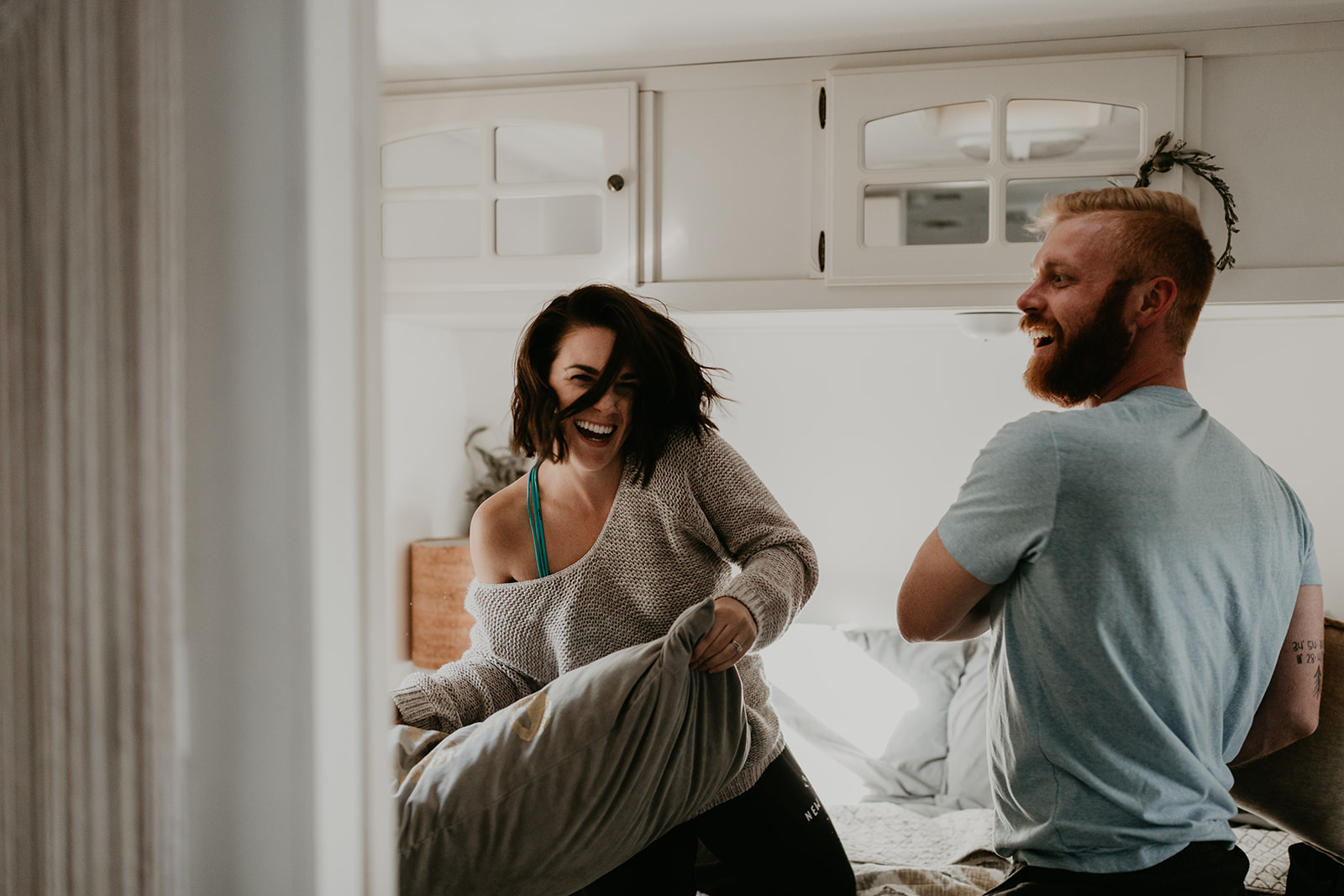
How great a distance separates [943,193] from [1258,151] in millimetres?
589

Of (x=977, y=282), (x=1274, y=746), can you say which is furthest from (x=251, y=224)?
(x=977, y=282)

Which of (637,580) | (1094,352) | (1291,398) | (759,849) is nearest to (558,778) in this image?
(637,580)

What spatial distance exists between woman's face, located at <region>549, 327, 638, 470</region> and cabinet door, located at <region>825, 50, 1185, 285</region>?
2.41ft

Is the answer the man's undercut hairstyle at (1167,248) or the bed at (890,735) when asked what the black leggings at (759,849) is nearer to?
the bed at (890,735)

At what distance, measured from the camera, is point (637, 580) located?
49.3 inches

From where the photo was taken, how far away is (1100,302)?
3.55ft

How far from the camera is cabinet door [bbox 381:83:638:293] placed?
1.92 m

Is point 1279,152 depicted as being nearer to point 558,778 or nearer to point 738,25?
point 738,25

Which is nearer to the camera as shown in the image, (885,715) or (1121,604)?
(1121,604)

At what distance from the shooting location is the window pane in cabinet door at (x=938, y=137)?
1789 millimetres

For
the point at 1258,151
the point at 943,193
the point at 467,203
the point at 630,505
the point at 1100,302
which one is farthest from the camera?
the point at 467,203

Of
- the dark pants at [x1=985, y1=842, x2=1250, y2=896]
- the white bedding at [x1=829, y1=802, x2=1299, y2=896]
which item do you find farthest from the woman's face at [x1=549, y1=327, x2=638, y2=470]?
the white bedding at [x1=829, y1=802, x2=1299, y2=896]

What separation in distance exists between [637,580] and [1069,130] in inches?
50.5

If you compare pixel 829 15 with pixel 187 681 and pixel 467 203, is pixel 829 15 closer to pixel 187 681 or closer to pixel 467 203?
pixel 467 203
